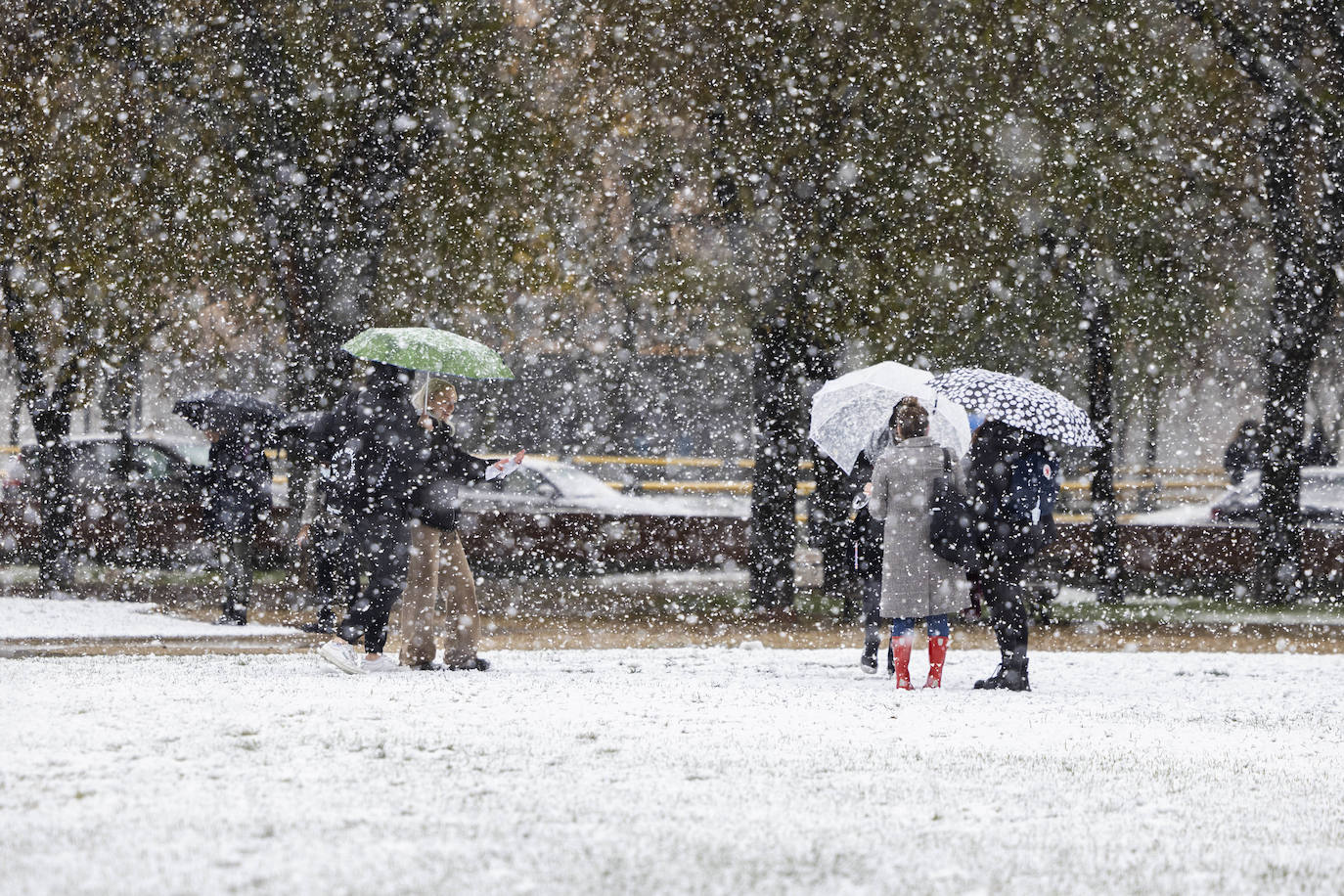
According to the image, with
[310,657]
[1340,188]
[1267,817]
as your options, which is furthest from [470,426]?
[1267,817]

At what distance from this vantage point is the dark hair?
32.1 ft

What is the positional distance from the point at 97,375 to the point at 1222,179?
37.5 ft

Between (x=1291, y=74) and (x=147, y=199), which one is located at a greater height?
(x=1291, y=74)

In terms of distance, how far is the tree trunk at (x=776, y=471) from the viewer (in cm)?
1705

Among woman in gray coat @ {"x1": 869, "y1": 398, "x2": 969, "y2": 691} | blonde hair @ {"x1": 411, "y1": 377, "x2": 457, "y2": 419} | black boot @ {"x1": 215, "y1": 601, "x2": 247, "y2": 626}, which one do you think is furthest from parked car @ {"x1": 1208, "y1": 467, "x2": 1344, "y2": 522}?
blonde hair @ {"x1": 411, "y1": 377, "x2": 457, "y2": 419}

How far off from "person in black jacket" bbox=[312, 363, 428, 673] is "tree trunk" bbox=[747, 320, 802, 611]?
24.4ft

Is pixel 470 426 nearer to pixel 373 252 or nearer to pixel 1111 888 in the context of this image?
pixel 373 252

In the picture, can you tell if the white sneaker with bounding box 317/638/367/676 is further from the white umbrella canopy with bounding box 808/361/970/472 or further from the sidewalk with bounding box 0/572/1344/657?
the white umbrella canopy with bounding box 808/361/970/472

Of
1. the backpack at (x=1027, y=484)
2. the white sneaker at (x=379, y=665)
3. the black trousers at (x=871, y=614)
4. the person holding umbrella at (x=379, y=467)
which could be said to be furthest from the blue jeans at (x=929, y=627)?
the white sneaker at (x=379, y=665)

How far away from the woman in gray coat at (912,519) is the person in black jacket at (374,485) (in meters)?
2.68

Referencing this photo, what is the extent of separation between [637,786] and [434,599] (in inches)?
174

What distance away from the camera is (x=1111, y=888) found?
14.7 feet

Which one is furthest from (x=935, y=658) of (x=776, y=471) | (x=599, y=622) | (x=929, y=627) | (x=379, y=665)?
(x=776, y=471)

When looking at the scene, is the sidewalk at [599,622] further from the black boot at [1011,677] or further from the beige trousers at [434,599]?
the black boot at [1011,677]
